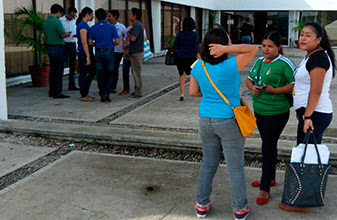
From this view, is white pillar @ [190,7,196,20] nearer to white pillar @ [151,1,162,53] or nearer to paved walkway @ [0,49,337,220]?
white pillar @ [151,1,162,53]

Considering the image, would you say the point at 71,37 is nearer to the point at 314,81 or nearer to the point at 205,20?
the point at 314,81

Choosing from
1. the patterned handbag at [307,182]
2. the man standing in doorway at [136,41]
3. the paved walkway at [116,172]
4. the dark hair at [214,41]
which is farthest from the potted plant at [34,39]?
the patterned handbag at [307,182]

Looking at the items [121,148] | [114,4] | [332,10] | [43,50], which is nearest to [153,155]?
[121,148]

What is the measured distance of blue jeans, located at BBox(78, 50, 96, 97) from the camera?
26.5ft

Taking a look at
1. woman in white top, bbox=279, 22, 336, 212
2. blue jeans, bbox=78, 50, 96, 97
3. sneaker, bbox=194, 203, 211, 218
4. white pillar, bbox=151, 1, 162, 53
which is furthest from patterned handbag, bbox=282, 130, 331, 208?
white pillar, bbox=151, 1, 162, 53

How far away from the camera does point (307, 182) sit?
326cm

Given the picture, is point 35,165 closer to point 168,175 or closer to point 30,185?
point 30,185

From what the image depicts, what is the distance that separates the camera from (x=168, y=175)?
4.44 meters

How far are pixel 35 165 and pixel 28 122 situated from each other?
1.56 m

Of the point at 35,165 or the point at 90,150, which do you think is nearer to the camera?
the point at 35,165

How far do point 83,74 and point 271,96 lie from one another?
5.32m

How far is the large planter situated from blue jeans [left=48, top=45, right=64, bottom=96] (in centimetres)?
155

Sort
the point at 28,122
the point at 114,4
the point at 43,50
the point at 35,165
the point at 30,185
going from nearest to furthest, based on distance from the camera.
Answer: the point at 30,185 → the point at 35,165 → the point at 28,122 → the point at 43,50 → the point at 114,4

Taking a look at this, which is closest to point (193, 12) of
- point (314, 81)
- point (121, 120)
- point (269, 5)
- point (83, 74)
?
point (269, 5)
